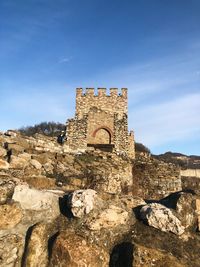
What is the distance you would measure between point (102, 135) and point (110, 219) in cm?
1636

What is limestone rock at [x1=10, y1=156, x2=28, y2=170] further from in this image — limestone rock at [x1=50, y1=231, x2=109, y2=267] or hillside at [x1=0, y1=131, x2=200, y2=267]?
limestone rock at [x1=50, y1=231, x2=109, y2=267]

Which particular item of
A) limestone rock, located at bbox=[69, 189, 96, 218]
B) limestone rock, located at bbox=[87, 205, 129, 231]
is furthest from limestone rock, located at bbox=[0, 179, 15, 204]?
limestone rock, located at bbox=[87, 205, 129, 231]

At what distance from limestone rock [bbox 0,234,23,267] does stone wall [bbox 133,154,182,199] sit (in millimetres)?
9645

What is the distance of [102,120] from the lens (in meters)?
19.2

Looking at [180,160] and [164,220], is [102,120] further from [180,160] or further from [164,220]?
[180,160]

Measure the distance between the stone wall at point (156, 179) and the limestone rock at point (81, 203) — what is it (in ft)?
30.4

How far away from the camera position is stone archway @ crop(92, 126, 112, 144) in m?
→ 19.0

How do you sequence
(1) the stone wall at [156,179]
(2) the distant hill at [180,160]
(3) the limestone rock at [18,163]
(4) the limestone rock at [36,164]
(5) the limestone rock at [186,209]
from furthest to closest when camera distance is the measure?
(2) the distant hill at [180,160]
(1) the stone wall at [156,179]
(4) the limestone rock at [36,164]
(3) the limestone rock at [18,163]
(5) the limestone rock at [186,209]

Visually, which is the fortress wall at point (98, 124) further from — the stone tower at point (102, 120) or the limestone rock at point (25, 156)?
the limestone rock at point (25, 156)

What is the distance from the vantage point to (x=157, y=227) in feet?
8.65

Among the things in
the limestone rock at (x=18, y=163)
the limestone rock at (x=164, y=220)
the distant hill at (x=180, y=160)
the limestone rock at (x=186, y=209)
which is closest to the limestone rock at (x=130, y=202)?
the limestone rock at (x=164, y=220)

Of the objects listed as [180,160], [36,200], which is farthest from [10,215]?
[180,160]

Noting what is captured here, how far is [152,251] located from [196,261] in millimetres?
377

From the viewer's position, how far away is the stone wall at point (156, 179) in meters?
12.2
